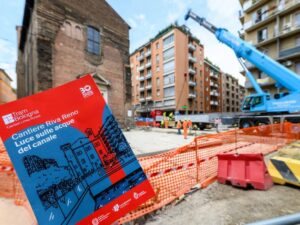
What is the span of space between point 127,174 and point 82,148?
1.43 feet

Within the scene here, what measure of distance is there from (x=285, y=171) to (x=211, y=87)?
51.6 meters

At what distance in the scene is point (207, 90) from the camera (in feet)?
165

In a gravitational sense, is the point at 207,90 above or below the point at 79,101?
above

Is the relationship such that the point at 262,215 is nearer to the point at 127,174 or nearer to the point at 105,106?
the point at 127,174

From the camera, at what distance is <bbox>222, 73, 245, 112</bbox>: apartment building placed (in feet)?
207

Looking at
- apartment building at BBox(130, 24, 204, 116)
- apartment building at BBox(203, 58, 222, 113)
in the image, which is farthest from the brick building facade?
apartment building at BBox(203, 58, 222, 113)

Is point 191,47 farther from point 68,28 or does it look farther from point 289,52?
point 68,28

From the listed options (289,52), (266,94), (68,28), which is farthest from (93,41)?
(289,52)

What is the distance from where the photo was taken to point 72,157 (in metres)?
1.36

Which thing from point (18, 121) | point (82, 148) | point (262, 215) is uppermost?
point (18, 121)

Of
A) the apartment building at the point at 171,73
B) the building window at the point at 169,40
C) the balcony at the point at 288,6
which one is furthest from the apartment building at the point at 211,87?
the balcony at the point at 288,6

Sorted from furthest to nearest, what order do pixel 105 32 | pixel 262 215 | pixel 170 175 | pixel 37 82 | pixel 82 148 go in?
pixel 105 32 → pixel 37 82 → pixel 170 175 → pixel 262 215 → pixel 82 148

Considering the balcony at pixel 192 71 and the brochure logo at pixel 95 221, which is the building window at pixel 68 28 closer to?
the brochure logo at pixel 95 221

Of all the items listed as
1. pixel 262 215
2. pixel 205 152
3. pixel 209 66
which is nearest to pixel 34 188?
pixel 262 215
